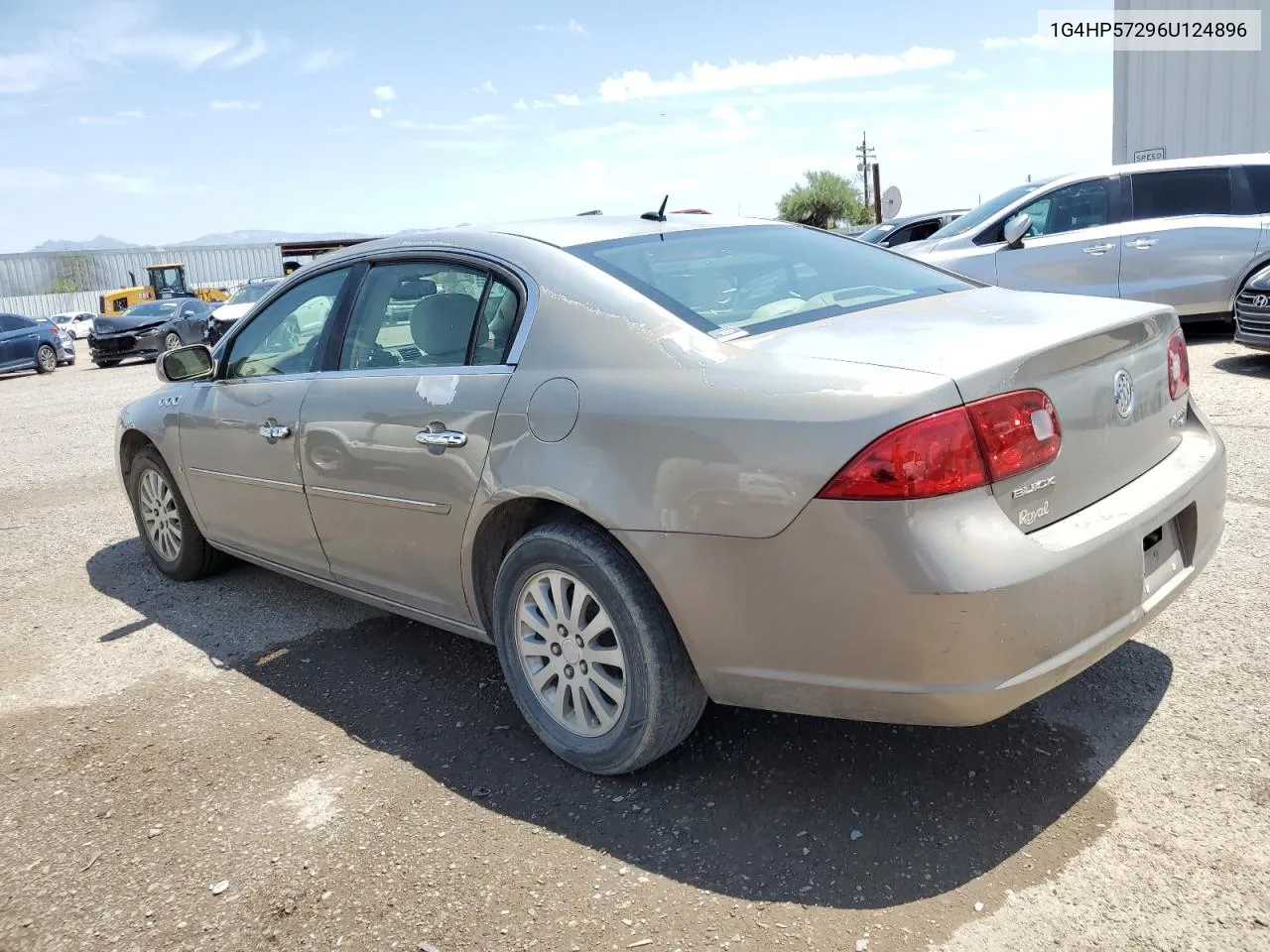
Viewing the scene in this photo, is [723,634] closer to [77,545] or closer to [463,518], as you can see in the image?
[463,518]

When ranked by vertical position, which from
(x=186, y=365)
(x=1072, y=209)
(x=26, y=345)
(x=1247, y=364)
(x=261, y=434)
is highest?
(x=1072, y=209)

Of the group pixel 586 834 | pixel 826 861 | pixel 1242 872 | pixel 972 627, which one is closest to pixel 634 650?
pixel 586 834

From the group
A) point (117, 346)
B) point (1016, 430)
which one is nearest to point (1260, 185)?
point (1016, 430)

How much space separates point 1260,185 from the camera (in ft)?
30.7

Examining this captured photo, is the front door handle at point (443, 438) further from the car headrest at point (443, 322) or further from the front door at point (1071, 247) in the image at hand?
the front door at point (1071, 247)

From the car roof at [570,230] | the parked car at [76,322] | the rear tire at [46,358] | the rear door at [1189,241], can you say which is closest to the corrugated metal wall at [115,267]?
the parked car at [76,322]

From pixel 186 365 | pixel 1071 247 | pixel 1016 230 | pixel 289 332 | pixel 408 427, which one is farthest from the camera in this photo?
pixel 1071 247

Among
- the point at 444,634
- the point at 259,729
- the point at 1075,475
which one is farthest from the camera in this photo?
the point at 444,634

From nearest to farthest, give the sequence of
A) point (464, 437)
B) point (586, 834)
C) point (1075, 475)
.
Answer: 1. point (1075, 475)
2. point (586, 834)
3. point (464, 437)

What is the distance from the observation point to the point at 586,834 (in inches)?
107

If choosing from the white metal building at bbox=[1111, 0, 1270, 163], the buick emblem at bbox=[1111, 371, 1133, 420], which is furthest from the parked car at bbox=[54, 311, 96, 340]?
the buick emblem at bbox=[1111, 371, 1133, 420]

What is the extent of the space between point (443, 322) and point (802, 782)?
181cm

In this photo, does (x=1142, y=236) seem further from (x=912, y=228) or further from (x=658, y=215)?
(x=658, y=215)

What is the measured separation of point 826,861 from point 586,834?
626 mm
